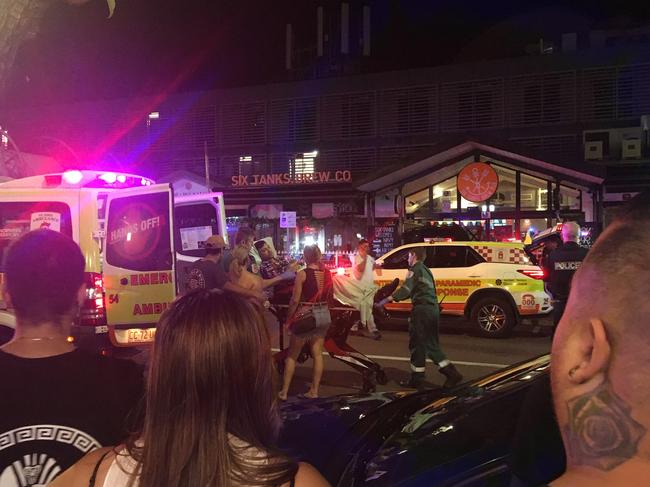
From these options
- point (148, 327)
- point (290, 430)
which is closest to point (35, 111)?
point (148, 327)

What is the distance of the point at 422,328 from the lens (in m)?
6.59

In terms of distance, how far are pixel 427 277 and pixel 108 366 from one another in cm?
542

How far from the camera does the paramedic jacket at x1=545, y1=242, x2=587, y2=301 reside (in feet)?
22.8

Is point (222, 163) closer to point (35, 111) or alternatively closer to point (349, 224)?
point (349, 224)

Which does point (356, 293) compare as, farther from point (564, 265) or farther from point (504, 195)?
point (504, 195)

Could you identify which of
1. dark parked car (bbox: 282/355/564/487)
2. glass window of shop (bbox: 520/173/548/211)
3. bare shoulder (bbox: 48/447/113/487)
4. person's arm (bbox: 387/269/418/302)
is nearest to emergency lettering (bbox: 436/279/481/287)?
person's arm (bbox: 387/269/418/302)

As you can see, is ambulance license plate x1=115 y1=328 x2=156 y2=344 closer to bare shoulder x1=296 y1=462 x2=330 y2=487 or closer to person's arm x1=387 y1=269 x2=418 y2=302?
person's arm x1=387 y1=269 x2=418 y2=302

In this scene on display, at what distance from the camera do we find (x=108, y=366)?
173 cm

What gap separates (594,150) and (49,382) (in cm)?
2282

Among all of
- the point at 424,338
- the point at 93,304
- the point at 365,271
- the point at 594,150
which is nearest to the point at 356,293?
the point at 365,271

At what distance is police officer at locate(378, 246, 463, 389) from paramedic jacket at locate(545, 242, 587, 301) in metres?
1.72

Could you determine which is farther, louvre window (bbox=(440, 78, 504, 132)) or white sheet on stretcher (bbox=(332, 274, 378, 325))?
louvre window (bbox=(440, 78, 504, 132))

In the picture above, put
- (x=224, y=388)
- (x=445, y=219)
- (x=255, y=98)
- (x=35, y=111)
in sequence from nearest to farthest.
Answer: (x=224, y=388) → (x=445, y=219) → (x=255, y=98) → (x=35, y=111)

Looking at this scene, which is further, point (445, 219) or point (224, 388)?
point (445, 219)
